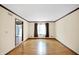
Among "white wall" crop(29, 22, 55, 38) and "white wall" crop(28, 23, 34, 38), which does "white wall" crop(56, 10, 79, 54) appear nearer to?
"white wall" crop(29, 22, 55, 38)

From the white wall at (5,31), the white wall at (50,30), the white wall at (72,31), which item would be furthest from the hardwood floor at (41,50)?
the white wall at (50,30)

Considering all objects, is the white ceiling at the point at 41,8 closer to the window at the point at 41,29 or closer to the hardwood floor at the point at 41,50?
the hardwood floor at the point at 41,50

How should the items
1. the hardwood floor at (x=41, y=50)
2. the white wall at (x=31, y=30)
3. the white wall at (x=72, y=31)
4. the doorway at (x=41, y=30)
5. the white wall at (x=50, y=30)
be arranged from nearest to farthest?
the white wall at (x=72, y=31)
the hardwood floor at (x=41, y=50)
the white wall at (x=50, y=30)
the white wall at (x=31, y=30)
the doorway at (x=41, y=30)

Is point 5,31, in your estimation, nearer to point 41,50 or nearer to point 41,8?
point 41,8

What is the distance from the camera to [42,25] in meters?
14.5

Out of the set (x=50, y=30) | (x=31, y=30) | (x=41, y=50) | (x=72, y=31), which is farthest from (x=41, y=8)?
(x=31, y=30)

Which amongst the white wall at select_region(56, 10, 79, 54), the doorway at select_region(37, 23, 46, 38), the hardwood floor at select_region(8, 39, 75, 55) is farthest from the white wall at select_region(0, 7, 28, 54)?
the doorway at select_region(37, 23, 46, 38)

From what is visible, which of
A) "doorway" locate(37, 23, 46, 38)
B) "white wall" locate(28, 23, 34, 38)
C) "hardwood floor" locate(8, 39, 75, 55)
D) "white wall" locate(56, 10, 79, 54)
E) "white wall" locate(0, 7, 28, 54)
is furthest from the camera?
"doorway" locate(37, 23, 46, 38)

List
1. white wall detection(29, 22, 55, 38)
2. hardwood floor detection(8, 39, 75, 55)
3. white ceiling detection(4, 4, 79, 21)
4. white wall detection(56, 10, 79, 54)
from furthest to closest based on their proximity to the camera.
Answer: white wall detection(29, 22, 55, 38)
hardwood floor detection(8, 39, 75, 55)
white wall detection(56, 10, 79, 54)
white ceiling detection(4, 4, 79, 21)

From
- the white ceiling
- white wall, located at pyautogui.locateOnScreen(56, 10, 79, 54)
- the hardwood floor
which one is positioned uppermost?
the white ceiling

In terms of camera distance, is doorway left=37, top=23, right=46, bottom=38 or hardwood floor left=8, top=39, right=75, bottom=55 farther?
doorway left=37, top=23, right=46, bottom=38
